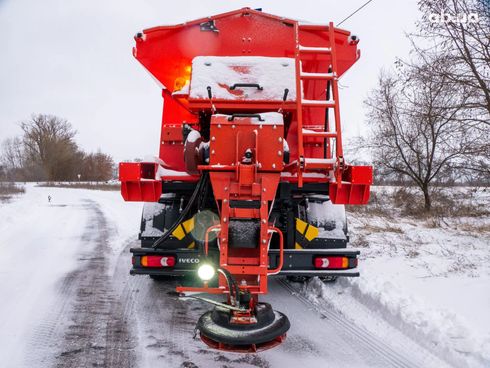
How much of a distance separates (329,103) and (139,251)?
7.43 ft

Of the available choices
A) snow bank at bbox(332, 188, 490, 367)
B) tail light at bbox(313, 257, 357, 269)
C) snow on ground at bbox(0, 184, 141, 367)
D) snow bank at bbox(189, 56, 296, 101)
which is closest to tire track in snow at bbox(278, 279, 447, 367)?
snow bank at bbox(332, 188, 490, 367)

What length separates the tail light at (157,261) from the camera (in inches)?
146

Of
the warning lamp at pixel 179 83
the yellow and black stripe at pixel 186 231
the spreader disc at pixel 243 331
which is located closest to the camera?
the spreader disc at pixel 243 331

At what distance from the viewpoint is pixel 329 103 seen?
128 inches

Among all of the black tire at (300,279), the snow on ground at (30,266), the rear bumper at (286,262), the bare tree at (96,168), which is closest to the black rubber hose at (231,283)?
the rear bumper at (286,262)

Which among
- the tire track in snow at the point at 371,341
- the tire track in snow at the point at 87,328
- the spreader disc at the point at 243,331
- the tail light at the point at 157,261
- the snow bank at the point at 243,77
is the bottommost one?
the tire track in snow at the point at 87,328

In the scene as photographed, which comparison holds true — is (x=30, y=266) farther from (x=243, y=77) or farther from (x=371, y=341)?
(x=371, y=341)

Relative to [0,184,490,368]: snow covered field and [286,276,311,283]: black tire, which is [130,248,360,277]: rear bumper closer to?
[0,184,490,368]: snow covered field

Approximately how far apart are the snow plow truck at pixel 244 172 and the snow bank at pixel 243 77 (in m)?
0.01

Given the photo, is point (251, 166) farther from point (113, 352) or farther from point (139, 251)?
point (113, 352)

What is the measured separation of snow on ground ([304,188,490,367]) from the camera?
2.99m

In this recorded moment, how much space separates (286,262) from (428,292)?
1.76 metres

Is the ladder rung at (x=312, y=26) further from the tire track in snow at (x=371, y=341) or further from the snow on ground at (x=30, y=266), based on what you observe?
the snow on ground at (x=30, y=266)

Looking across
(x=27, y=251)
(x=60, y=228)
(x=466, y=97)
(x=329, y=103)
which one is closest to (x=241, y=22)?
(x=329, y=103)
